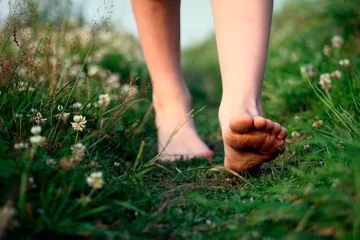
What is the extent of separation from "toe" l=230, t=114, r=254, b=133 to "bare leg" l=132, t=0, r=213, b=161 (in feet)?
2.17

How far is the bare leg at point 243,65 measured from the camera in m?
1.68

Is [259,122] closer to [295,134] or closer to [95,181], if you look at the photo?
[95,181]

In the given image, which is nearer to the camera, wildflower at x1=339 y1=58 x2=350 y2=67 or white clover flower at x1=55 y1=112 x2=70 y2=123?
white clover flower at x1=55 y1=112 x2=70 y2=123

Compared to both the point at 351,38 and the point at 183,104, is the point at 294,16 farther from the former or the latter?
the point at 183,104

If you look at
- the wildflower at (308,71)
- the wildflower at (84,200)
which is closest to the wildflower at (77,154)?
the wildflower at (84,200)

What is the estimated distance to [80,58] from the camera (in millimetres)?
3816

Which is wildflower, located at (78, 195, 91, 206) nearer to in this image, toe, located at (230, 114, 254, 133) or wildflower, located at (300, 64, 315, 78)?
toe, located at (230, 114, 254, 133)

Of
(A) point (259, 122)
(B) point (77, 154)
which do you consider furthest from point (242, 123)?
(B) point (77, 154)

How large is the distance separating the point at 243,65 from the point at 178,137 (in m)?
0.75

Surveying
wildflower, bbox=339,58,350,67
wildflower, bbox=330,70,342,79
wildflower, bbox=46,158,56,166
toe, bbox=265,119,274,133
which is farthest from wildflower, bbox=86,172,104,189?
wildflower, bbox=339,58,350,67

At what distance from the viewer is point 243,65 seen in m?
1.69

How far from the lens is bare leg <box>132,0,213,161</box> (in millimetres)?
2266

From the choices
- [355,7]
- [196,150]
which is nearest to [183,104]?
[196,150]

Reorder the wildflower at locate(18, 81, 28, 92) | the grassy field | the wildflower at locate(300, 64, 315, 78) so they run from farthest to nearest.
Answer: the wildflower at locate(300, 64, 315, 78), the wildflower at locate(18, 81, 28, 92), the grassy field
